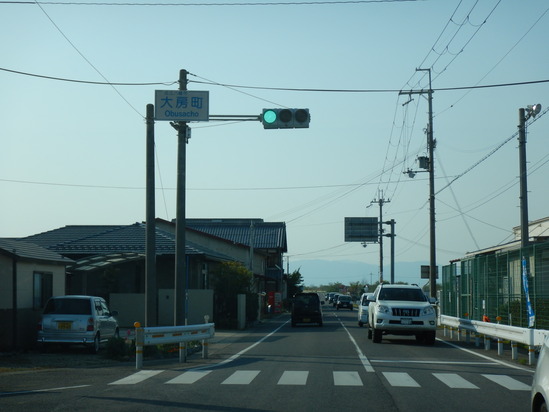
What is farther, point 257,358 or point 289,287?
point 289,287

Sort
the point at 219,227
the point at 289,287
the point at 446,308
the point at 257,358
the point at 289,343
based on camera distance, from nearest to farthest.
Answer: the point at 257,358
the point at 289,343
the point at 446,308
the point at 219,227
the point at 289,287

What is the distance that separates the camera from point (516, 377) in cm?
1530

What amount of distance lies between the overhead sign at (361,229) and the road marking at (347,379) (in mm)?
56225

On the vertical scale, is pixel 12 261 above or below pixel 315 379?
above

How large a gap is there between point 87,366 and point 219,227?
55191 millimetres

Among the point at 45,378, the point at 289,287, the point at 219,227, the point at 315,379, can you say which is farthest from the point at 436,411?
the point at 289,287

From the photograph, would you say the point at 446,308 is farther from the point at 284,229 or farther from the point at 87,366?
the point at 284,229

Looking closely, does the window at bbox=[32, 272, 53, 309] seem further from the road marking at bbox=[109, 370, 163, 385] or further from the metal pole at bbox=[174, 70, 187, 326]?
the road marking at bbox=[109, 370, 163, 385]

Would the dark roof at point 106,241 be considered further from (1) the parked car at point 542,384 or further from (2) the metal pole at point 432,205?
(1) the parked car at point 542,384

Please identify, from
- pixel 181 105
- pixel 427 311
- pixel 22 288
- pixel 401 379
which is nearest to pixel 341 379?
pixel 401 379

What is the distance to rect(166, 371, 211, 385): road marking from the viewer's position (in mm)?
14016

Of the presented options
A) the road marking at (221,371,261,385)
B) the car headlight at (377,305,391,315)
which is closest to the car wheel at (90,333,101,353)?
the road marking at (221,371,261,385)

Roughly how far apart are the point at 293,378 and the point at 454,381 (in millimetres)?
3075

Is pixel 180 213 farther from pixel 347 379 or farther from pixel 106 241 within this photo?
pixel 106 241
